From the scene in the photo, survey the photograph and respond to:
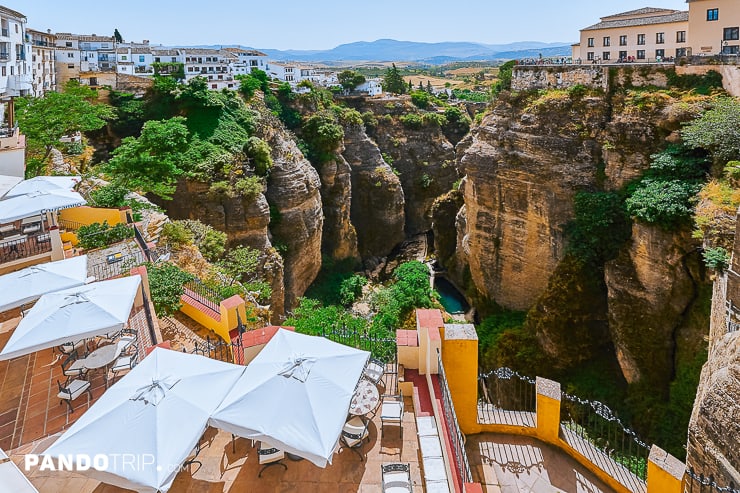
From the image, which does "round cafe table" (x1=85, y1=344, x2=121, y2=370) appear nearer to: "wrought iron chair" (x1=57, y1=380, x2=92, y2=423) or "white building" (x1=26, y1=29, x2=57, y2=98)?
"wrought iron chair" (x1=57, y1=380, x2=92, y2=423)

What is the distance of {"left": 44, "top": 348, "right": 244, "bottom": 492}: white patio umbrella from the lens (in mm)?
6312

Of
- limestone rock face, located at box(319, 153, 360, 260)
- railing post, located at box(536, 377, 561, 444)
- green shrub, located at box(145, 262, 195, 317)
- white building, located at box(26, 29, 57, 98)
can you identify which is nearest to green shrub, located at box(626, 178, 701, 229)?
railing post, located at box(536, 377, 561, 444)

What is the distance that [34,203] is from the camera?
48.5 ft

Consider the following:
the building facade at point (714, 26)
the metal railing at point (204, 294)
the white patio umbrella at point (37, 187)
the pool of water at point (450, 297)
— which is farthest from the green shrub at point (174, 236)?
the building facade at point (714, 26)

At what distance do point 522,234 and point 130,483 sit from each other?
79.9 ft

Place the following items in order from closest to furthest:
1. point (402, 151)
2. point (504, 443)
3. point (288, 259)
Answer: point (504, 443)
point (288, 259)
point (402, 151)

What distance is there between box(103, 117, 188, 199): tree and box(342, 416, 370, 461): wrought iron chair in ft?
62.6

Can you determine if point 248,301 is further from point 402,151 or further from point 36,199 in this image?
point 402,151

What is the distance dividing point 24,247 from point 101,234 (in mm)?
2486

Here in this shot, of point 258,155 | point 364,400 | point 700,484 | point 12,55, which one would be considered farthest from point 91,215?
point 12,55

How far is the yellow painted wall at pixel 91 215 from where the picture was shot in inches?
743

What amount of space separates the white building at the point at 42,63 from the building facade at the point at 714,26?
47239mm

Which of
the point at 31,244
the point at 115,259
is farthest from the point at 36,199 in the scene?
the point at 115,259

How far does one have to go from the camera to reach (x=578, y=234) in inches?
923
